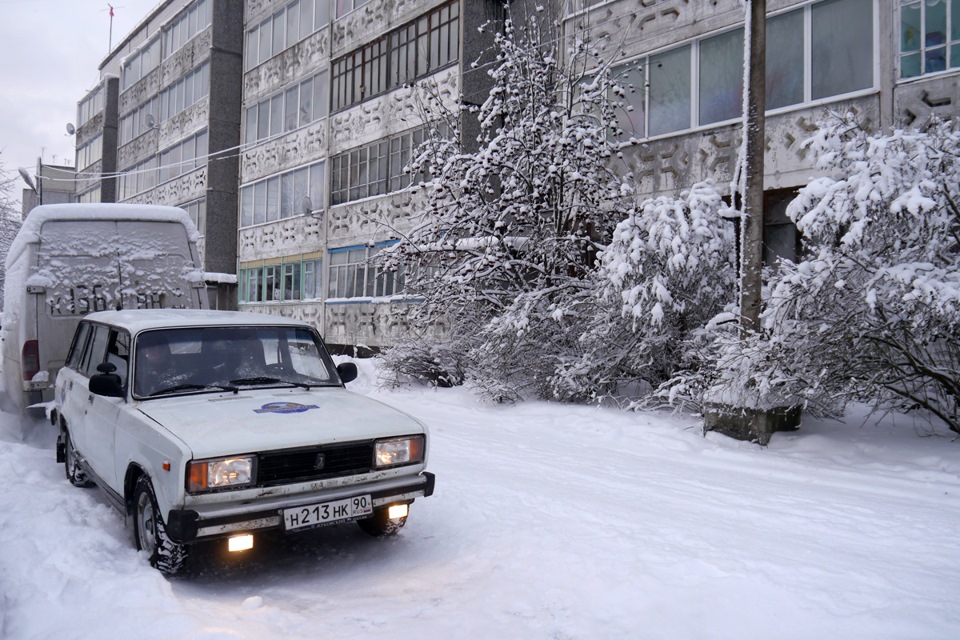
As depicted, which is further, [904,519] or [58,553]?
[904,519]

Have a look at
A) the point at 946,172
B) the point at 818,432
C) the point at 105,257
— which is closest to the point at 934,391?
the point at 818,432

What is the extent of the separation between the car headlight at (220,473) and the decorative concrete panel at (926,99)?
33.0 feet

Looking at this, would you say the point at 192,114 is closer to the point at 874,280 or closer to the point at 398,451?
the point at 874,280

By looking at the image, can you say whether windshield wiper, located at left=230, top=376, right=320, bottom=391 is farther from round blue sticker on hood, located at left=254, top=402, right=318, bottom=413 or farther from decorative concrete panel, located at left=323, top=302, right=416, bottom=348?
decorative concrete panel, located at left=323, top=302, right=416, bottom=348

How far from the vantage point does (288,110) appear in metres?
27.0

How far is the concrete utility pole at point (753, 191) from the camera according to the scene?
351 inches

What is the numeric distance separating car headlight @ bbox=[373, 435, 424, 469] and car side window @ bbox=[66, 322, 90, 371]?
3582mm

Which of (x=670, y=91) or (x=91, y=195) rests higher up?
(x=91, y=195)

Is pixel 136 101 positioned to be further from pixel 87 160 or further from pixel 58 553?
pixel 58 553

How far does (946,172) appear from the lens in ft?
25.2

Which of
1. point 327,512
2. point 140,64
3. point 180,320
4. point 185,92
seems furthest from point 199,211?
point 327,512

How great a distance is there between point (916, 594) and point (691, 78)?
1156 cm

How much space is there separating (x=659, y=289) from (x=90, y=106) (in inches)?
1989

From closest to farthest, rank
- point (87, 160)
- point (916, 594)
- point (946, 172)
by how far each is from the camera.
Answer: point (916, 594) → point (946, 172) → point (87, 160)
